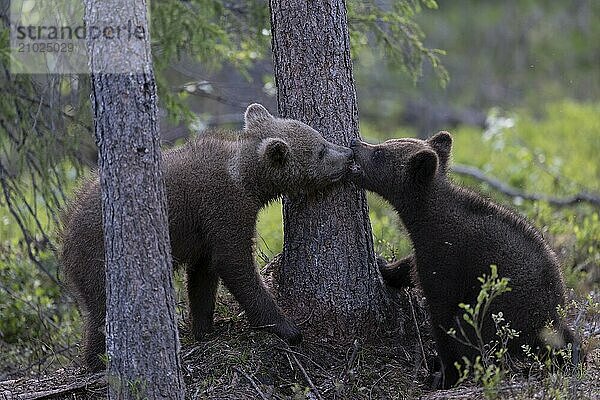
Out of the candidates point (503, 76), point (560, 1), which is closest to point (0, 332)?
point (503, 76)

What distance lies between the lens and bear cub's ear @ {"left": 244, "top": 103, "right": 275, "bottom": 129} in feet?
24.7

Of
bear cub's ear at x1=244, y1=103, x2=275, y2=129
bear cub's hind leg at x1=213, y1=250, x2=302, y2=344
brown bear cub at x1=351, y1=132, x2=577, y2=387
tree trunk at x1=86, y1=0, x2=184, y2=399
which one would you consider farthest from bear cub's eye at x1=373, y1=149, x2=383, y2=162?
tree trunk at x1=86, y1=0, x2=184, y2=399

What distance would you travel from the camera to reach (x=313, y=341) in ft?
23.4

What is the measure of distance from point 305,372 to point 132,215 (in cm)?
194

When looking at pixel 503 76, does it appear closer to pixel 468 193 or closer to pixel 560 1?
pixel 560 1

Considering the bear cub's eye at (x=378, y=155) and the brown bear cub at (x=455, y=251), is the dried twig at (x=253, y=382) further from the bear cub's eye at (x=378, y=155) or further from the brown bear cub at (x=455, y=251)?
the bear cub's eye at (x=378, y=155)

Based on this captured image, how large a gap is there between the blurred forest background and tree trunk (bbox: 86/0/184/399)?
7.24ft

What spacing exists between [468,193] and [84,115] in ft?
11.8

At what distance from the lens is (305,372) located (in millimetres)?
6641

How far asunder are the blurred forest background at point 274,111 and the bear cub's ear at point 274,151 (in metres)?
1.11

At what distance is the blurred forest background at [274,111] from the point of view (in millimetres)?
8664

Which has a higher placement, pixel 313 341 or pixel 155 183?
pixel 155 183

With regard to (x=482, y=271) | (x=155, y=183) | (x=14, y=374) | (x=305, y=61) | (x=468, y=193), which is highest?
(x=305, y=61)

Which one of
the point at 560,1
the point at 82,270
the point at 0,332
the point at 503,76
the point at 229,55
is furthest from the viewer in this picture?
the point at 560,1
